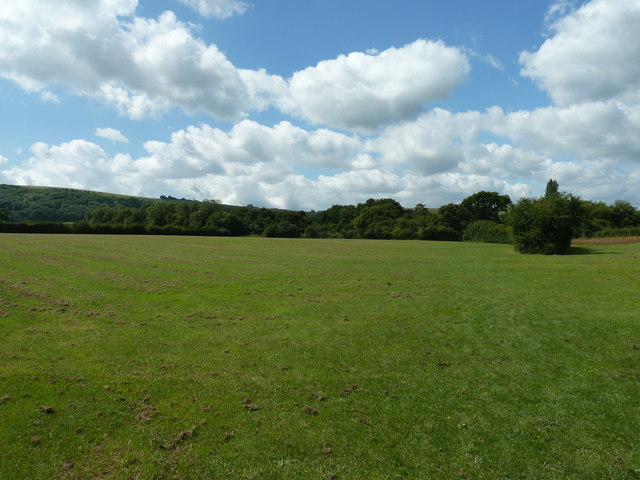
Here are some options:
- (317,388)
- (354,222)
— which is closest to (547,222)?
(317,388)

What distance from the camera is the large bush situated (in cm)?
4284

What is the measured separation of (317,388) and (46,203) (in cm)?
20433

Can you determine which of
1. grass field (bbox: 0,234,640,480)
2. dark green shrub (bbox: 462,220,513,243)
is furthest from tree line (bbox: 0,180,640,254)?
grass field (bbox: 0,234,640,480)

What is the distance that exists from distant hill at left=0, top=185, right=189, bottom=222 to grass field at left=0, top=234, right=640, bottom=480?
553 feet

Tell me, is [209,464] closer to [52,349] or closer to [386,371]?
[386,371]

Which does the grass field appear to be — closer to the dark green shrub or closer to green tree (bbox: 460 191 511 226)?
the dark green shrub

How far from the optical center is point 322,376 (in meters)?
8.48

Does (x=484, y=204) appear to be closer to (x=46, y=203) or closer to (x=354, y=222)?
(x=354, y=222)

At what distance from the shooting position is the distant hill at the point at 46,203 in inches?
6176

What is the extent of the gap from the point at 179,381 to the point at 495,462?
247 inches

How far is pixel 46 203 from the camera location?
16738 cm

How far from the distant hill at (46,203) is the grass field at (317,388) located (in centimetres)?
16866

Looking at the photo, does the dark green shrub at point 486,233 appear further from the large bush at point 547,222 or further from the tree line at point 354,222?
the large bush at point 547,222

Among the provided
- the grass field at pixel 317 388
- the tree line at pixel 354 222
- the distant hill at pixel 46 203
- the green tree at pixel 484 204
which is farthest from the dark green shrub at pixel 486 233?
the distant hill at pixel 46 203
